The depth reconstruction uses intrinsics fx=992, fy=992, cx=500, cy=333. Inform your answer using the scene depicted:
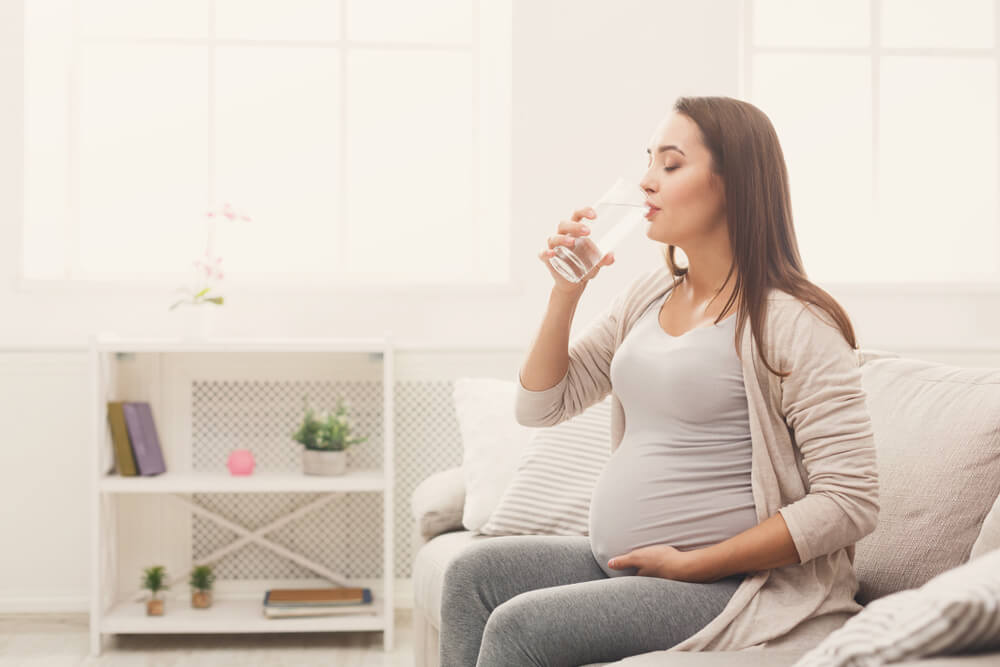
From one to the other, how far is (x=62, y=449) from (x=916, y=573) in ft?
8.16

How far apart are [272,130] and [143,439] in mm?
1093

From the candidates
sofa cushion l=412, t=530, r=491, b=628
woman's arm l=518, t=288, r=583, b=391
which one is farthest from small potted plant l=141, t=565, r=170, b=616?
woman's arm l=518, t=288, r=583, b=391

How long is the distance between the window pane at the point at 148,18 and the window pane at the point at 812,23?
1.85 metres

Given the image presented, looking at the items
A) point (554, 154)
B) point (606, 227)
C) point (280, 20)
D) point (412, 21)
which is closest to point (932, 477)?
point (606, 227)

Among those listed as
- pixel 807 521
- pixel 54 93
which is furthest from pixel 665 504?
pixel 54 93

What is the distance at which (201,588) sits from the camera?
2.90 metres

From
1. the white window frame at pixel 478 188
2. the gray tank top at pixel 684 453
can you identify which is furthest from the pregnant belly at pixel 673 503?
the white window frame at pixel 478 188

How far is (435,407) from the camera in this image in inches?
120

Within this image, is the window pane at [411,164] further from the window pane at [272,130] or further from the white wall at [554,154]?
the white wall at [554,154]

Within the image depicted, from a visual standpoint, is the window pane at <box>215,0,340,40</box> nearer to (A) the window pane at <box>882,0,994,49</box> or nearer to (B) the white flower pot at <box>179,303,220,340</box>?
(B) the white flower pot at <box>179,303,220,340</box>

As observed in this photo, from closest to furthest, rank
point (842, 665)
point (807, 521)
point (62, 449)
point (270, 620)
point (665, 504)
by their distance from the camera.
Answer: point (842, 665), point (807, 521), point (665, 504), point (270, 620), point (62, 449)

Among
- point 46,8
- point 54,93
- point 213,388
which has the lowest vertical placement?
point 213,388

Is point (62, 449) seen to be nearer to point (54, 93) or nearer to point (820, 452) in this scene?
point (54, 93)

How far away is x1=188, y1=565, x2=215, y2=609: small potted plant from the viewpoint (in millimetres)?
2887
